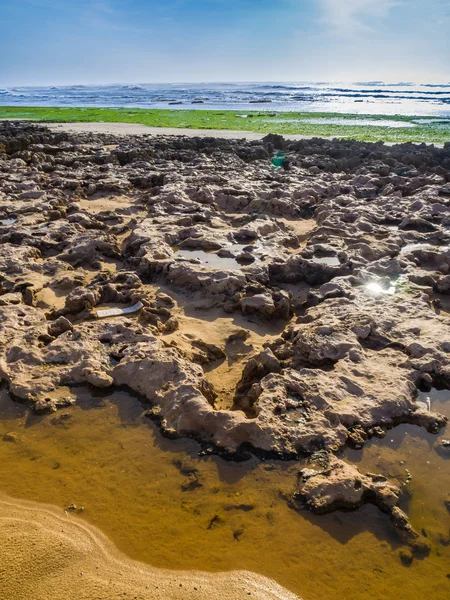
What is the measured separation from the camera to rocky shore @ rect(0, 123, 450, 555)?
3.58 m

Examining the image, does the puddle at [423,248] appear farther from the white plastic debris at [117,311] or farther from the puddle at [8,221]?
the puddle at [8,221]

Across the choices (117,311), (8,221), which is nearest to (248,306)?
(117,311)

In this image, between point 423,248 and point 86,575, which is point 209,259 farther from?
point 86,575

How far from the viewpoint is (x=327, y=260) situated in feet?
23.4

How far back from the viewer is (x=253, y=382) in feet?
13.6

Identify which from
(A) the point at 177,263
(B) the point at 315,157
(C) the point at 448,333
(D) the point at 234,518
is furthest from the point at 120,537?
(B) the point at 315,157

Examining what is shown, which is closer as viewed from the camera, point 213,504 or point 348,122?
point 213,504

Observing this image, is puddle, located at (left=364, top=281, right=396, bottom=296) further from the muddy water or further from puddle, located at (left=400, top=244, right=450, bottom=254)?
the muddy water

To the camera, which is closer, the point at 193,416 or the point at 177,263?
the point at 193,416

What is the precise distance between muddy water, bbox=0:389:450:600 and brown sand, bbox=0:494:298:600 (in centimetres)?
8

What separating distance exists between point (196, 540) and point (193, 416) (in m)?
1.04

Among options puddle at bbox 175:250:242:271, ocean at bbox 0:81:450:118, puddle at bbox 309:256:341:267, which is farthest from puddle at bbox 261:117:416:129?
puddle at bbox 175:250:242:271

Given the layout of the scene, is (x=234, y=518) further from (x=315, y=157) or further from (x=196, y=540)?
(x=315, y=157)

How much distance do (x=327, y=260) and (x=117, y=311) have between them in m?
3.57
